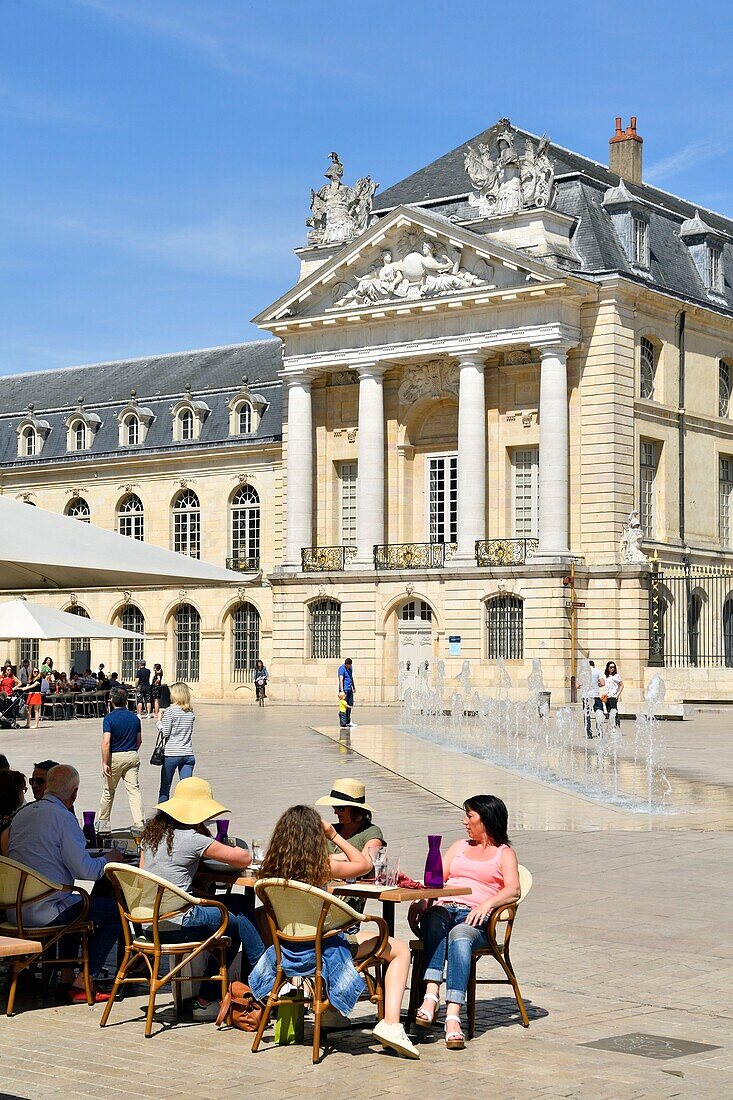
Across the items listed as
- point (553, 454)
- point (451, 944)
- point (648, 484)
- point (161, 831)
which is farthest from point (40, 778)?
point (648, 484)

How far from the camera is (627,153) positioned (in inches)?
2274

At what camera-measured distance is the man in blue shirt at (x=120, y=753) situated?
59.5ft

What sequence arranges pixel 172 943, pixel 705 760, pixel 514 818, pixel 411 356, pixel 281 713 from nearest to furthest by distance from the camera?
pixel 172 943, pixel 514 818, pixel 705 760, pixel 281 713, pixel 411 356

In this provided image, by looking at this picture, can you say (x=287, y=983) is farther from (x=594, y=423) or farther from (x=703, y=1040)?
(x=594, y=423)

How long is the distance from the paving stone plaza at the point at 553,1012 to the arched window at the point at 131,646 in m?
40.6

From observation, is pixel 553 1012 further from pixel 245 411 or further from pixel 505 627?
pixel 245 411

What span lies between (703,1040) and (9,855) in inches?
160

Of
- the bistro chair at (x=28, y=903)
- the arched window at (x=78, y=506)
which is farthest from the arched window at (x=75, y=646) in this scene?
the bistro chair at (x=28, y=903)

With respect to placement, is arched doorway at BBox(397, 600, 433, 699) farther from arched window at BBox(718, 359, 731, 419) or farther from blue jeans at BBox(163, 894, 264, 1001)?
blue jeans at BBox(163, 894, 264, 1001)

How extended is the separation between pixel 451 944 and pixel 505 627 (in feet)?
131

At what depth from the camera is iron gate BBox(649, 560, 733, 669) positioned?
156ft

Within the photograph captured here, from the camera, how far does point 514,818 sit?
18.7 meters

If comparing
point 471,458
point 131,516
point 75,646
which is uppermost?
point 471,458

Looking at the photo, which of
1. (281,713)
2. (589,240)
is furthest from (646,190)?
(281,713)
